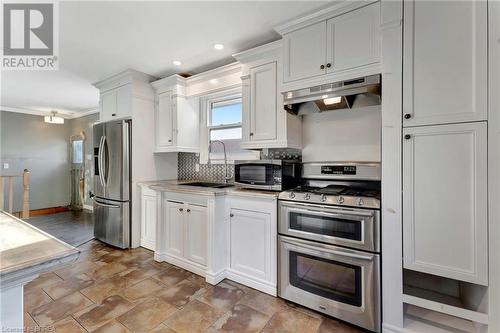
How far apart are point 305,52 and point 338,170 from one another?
1136 millimetres

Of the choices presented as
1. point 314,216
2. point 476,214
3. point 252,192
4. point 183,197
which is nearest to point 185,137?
point 183,197

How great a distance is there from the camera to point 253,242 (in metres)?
2.25

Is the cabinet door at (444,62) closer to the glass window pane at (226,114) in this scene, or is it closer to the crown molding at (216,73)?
the crown molding at (216,73)

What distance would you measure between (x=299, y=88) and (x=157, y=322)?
228 centimetres

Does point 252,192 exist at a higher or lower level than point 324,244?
higher

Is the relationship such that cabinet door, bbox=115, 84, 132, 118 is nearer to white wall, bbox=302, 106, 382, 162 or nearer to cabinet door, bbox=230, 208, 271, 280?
cabinet door, bbox=230, 208, 271, 280

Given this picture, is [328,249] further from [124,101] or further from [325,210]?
[124,101]

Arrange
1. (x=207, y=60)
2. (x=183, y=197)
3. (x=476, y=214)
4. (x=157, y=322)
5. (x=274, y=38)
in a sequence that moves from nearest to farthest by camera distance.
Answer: (x=476, y=214) → (x=157, y=322) → (x=274, y=38) → (x=183, y=197) → (x=207, y=60)

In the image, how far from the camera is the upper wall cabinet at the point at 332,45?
70.3 inches

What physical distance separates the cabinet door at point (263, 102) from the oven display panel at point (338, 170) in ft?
1.99

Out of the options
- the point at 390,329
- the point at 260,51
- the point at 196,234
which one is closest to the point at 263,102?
the point at 260,51

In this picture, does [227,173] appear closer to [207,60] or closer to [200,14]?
[207,60]

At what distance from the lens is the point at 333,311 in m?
1.79

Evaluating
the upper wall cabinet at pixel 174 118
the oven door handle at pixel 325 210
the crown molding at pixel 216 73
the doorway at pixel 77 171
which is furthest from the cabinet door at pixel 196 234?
the doorway at pixel 77 171
